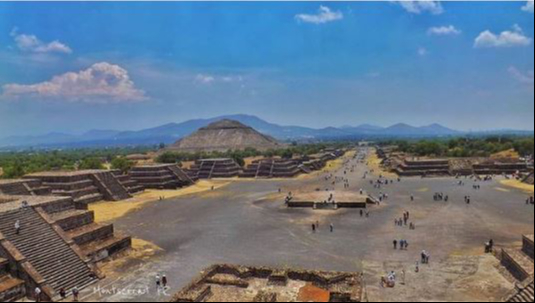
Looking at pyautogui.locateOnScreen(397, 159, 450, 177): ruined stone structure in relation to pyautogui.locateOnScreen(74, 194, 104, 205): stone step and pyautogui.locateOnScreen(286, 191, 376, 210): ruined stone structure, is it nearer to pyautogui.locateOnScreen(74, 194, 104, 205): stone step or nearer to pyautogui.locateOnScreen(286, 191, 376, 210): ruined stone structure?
pyautogui.locateOnScreen(286, 191, 376, 210): ruined stone structure

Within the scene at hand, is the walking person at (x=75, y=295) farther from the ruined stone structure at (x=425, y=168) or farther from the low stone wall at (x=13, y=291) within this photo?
the ruined stone structure at (x=425, y=168)

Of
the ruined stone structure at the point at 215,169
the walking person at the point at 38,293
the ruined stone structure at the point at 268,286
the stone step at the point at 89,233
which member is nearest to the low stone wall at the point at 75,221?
the stone step at the point at 89,233

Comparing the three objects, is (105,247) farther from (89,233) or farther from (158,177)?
(158,177)

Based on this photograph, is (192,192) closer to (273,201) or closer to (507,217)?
(273,201)

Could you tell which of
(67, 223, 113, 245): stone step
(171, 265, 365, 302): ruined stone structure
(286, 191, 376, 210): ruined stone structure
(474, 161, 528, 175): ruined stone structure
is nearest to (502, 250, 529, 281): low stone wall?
(171, 265, 365, 302): ruined stone structure

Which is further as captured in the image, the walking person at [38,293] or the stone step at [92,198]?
the stone step at [92,198]

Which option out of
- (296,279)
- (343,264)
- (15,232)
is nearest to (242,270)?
(296,279)
